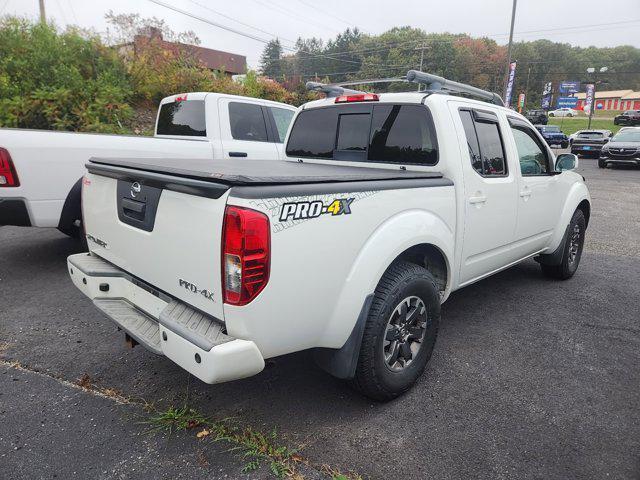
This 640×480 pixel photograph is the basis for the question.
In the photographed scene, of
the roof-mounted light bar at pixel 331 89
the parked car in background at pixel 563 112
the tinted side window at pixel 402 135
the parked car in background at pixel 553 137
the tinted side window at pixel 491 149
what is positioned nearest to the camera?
the tinted side window at pixel 402 135

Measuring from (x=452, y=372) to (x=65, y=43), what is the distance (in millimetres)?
13578

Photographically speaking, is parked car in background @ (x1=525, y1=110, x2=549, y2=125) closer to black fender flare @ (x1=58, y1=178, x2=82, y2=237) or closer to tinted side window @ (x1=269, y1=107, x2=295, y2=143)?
tinted side window @ (x1=269, y1=107, x2=295, y2=143)

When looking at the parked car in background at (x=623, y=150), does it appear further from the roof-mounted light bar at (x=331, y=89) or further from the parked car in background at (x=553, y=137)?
the roof-mounted light bar at (x=331, y=89)

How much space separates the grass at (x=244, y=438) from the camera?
2141 millimetres

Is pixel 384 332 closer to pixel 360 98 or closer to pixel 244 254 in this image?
pixel 244 254

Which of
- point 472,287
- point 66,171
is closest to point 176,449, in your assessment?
point 66,171

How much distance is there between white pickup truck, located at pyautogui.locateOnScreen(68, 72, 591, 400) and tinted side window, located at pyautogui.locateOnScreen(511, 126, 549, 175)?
54 mm

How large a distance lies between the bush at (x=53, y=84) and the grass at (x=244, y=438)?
9546mm

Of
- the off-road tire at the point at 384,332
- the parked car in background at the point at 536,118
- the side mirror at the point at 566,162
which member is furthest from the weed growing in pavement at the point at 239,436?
the parked car in background at the point at 536,118

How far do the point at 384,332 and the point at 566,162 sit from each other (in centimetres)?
311

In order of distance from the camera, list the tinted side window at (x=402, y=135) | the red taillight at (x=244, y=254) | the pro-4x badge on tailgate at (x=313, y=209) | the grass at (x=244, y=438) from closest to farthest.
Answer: the red taillight at (x=244, y=254)
the pro-4x badge on tailgate at (x=313, y=209)
the grass at (x=244, y=438)
the tinted side window at (x=402, y=135)

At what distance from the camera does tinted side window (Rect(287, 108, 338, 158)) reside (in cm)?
380

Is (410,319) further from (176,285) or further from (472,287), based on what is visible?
(472,287)

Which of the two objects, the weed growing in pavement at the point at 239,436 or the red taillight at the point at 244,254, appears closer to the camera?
the red taillight at the point at 244,254
